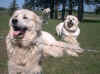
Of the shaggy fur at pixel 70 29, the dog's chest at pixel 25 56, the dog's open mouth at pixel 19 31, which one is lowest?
the shaggy fur at pixel 70 29

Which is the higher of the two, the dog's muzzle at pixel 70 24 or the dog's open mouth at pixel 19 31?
the dog's open mouth at pixel 19 31

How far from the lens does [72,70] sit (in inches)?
230

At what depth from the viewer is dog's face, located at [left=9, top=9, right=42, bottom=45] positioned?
500cm

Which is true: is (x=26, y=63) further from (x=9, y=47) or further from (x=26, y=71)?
(x=9, y=47)

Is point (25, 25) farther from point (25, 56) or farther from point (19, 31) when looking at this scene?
point (25, 56)

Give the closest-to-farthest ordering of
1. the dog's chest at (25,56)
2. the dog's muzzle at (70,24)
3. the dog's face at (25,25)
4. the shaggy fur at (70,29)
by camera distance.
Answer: the dog's chest at (25,56)
the dog's face at (25,25)
the shaggy fur at (70,29)
the dog's muzzle at (70,24)

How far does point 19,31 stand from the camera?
509 cm

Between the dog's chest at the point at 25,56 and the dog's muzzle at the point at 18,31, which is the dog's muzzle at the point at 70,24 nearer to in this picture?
the dog's muzzle at the point at 18,31

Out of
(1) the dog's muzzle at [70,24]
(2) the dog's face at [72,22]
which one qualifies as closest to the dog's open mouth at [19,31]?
(2) the dog's face at [72,22]

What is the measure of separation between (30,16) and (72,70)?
173 centimetres

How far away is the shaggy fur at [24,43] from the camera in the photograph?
4866 mm

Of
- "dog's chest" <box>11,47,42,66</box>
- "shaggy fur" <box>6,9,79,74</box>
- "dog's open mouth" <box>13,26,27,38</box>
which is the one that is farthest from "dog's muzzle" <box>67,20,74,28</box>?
"dog's chest" <box>11,47,42,66</box>

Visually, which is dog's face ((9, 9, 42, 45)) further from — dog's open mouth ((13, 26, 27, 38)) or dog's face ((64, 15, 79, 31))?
dog's face ((64, 15, 79, 31))

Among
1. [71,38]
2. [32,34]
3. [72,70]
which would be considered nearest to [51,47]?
[72,70]
